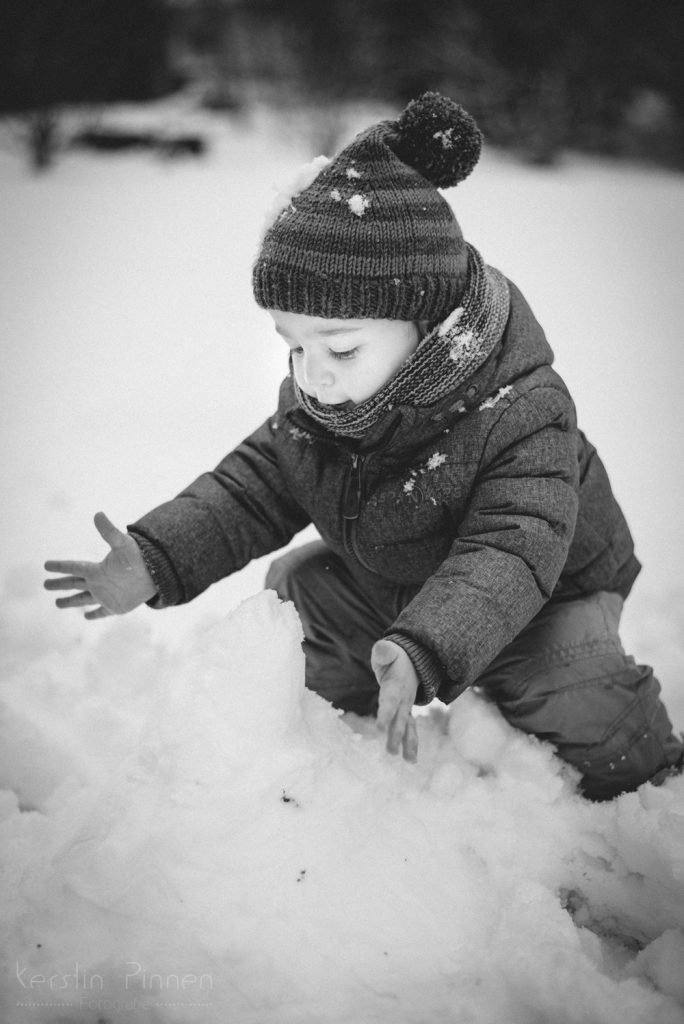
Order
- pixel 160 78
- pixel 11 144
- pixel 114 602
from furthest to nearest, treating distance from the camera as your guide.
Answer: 1. pixel 160 78
2. pixel 11 144
3. pixel 114 602

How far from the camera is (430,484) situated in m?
1.06

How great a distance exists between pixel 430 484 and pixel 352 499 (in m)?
0.12

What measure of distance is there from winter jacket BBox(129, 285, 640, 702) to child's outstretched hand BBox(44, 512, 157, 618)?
0.08ft

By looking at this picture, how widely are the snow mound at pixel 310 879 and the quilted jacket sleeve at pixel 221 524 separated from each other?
0.20m

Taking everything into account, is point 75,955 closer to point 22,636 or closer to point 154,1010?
point 154,1010

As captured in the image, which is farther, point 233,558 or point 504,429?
point 233,558

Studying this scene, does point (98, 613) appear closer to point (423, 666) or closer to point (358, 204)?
point (423, 666)

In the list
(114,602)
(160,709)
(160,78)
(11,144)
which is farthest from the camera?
(160,78)

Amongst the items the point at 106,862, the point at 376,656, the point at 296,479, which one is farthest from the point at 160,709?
the point at 296,479

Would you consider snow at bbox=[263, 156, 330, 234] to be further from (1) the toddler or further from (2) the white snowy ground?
(2) the white snowy ground

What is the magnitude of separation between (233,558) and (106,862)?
1.64ft

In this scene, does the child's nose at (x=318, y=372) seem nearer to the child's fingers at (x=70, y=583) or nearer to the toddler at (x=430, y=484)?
the toddler at (x=430, y=484)

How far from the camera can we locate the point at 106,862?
0.86 meters

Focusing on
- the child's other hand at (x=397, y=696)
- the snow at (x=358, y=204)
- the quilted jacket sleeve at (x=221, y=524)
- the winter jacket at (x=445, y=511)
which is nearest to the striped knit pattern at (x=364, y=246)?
the snow at (x=358, y=204)
